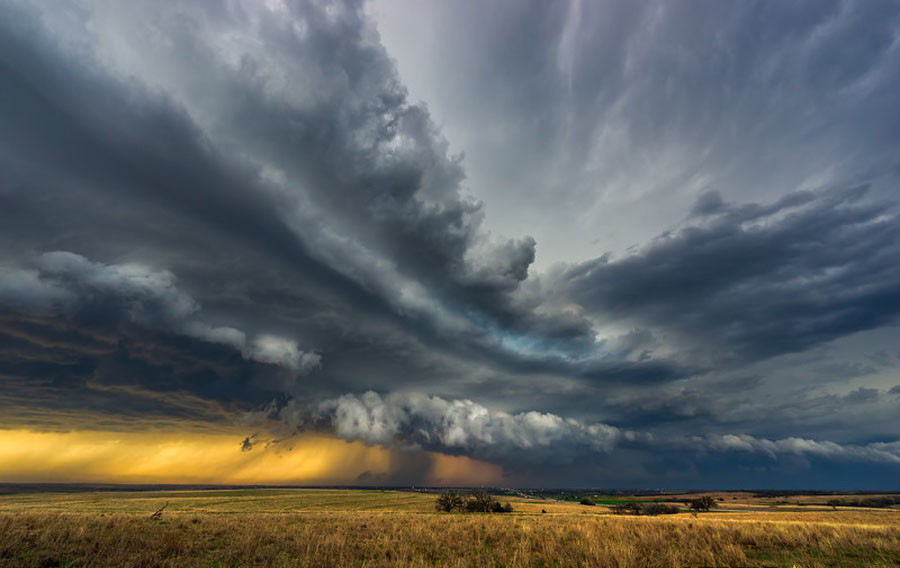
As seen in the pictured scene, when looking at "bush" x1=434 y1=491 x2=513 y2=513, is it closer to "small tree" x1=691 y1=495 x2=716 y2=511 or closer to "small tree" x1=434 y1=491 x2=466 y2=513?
"small tree" x1=434 y1=491 x2=466 y2=513

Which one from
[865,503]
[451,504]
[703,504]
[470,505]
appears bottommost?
[470,505]

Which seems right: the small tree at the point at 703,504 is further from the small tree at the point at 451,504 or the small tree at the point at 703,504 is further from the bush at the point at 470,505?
the small tree at the point at 451,504

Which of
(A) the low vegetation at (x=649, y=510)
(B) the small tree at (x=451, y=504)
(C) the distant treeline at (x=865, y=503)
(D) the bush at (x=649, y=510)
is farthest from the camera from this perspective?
(C) the distant treeline at (x=865, y=503)

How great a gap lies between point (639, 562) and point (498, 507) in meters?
63.8

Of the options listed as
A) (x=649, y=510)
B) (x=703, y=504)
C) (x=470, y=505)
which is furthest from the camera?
(x=703, y=504)

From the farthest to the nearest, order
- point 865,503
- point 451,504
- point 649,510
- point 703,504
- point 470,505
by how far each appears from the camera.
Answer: point 865,503
point 703,504
point 649,510
point 451,504
point 470,505

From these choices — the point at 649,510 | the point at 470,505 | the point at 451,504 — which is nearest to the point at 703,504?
the point at 649,510

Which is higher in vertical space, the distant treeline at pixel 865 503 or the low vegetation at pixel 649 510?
the distant treeline at pixel 865 503

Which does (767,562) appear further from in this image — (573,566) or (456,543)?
(456,543)

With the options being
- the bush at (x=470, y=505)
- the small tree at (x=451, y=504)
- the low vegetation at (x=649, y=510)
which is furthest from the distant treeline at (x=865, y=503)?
the small tree at (x=451, y=504)

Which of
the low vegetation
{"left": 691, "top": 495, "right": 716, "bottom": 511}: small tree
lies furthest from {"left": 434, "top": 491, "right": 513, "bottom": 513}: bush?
{"left": 691, "top": 495, "right": 716, "bottom": 511}: small tree

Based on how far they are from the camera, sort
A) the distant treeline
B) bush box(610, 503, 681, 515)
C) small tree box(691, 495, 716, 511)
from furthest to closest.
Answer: the distant treeline → small tree box(691, 495, 716, 511) → bush box(610, 503, 681, 515)

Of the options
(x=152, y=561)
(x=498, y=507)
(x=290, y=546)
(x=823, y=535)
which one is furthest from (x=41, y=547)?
(x=498, y=507)

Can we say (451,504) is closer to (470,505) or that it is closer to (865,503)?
(470,505)
